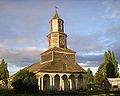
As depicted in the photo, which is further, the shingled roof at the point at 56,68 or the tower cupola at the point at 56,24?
the tower cupola at the point at 56,24

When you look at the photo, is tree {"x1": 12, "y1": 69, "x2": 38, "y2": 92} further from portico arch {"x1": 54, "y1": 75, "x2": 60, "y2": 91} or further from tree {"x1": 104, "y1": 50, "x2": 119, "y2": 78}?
tree {"x1": 104, "y1": 50, "x2": 119, "y2": 78}

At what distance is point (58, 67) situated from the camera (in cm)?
5744

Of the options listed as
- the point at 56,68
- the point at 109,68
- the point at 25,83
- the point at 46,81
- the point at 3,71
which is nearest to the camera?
the point at 25,83

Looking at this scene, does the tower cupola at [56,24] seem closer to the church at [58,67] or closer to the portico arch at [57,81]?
Answer: the church at [58,67]

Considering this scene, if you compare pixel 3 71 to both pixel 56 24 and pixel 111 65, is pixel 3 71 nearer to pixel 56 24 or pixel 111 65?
pixel 56 24

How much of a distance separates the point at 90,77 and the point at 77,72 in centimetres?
3817

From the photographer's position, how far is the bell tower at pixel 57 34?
6194cm

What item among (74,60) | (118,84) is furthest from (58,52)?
(118,84)

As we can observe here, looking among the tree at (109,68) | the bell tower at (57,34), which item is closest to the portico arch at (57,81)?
the bell tower at (57,34)

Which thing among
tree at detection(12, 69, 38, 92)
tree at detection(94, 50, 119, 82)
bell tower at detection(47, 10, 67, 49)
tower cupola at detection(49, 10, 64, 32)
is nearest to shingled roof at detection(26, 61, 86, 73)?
bell tower at detection(47, 10, 67, 49)

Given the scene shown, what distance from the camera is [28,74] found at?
45.1 m

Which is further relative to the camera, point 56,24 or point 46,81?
point 56,24

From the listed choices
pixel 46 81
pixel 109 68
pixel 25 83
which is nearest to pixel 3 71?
pixel 46 81

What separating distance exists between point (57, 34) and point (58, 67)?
9720mm
